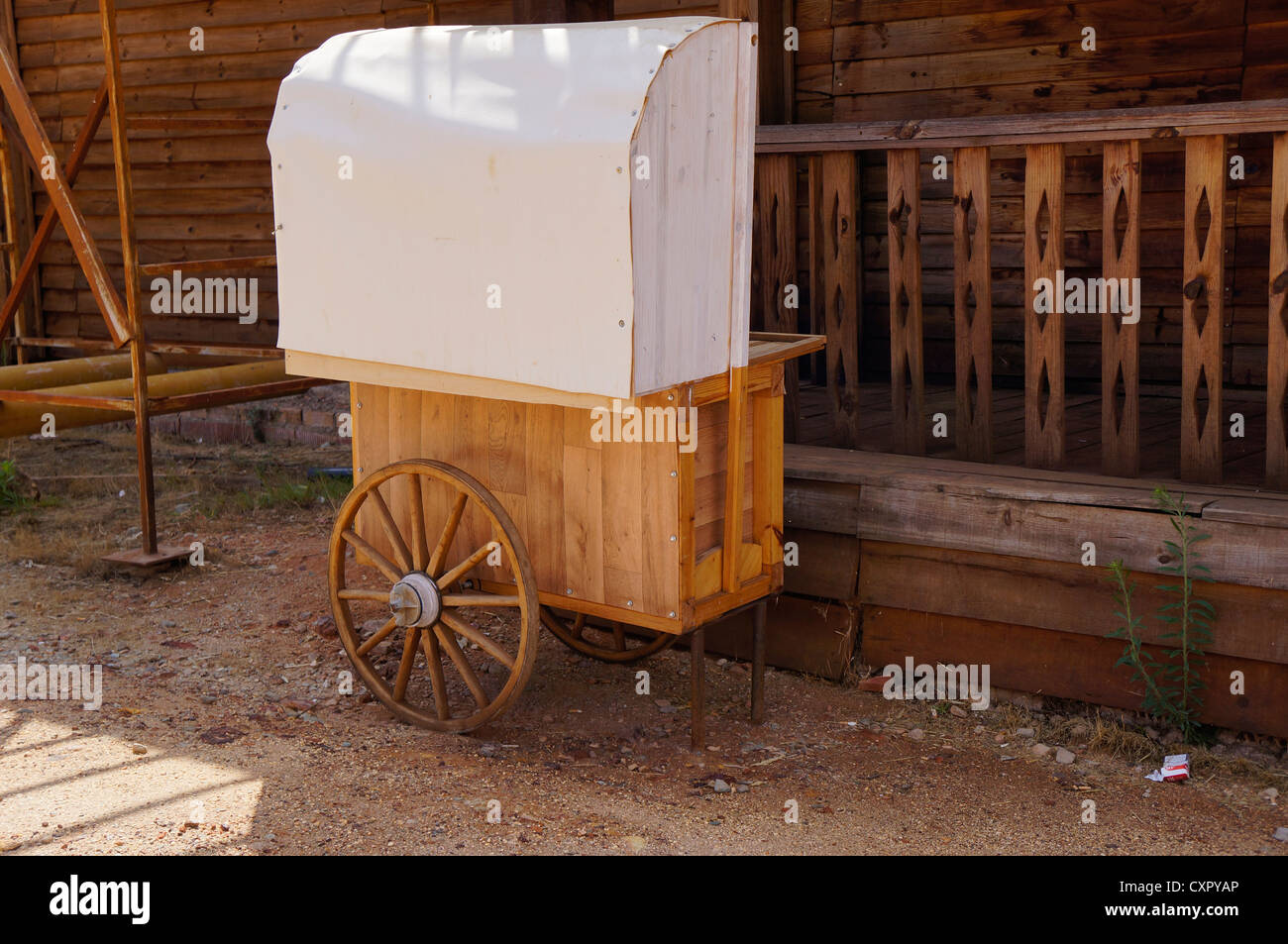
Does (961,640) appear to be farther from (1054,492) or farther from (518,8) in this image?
(518,8)

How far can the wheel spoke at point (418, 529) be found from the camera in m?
4.39

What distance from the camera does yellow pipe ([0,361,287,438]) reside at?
662 cm

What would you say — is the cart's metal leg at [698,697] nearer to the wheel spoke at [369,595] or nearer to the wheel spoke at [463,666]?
the wheel spoke at [463,666]

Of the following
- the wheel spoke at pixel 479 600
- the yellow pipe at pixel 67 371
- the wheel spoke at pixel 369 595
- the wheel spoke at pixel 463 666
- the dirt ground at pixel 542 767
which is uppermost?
the yellow pipe at pixel 67 371

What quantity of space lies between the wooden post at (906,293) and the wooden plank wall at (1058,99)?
1601 mm

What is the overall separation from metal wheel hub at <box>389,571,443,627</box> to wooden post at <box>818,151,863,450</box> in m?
1.89

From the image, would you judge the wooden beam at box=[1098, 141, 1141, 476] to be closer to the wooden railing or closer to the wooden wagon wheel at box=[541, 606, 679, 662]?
the wooden railing

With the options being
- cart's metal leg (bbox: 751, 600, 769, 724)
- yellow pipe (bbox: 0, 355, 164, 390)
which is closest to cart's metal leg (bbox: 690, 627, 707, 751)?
cart's metal leg (bbox: 751, 600, 769, 724)

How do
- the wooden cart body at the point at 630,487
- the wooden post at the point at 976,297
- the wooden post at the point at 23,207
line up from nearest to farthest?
the wooden cart body at the point at 630,487
the wooden post at the point at 976,297
the wooden post at the point at 23,207

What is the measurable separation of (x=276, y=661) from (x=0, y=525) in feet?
9.17

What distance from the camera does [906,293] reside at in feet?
17.1

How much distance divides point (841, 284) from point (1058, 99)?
191 cm

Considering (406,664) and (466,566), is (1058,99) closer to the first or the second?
(466,566)

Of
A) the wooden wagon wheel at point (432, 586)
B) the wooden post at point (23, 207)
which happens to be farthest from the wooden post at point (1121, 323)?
the wooden post at point (23, 207)
